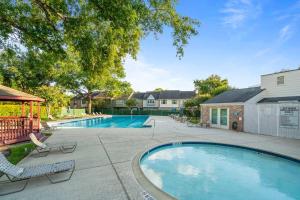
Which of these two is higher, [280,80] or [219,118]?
[280,80]

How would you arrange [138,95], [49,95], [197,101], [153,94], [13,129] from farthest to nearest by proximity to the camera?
[138,95] < [153,94] < [197,101] < [49,95] < [13,129]

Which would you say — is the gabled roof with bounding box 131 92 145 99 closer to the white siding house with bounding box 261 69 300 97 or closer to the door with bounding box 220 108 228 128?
the door with bounding box 220 108 228 128

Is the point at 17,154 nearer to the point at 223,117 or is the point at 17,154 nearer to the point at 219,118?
the point at 223,117

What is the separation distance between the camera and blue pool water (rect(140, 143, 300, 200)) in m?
5.79

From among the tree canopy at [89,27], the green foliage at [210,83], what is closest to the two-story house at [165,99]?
the green foliage at [210,83]

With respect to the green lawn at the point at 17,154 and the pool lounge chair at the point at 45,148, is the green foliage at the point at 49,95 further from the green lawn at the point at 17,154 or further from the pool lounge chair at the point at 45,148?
the pool lounge chair at the point at 45,148

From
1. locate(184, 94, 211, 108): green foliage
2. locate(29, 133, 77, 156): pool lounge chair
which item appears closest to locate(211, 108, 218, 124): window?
locate(184, 94, 211, 108): green foliage

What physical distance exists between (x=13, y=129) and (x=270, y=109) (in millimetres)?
18023

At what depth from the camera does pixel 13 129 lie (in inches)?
406

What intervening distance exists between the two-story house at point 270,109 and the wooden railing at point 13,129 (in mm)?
16831

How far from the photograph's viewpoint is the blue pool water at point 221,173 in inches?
228

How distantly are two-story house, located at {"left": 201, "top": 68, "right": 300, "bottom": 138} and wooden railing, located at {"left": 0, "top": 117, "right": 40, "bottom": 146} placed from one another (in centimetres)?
1683

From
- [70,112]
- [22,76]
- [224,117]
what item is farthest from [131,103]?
[224,117]

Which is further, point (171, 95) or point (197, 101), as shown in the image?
point (171, 95)
